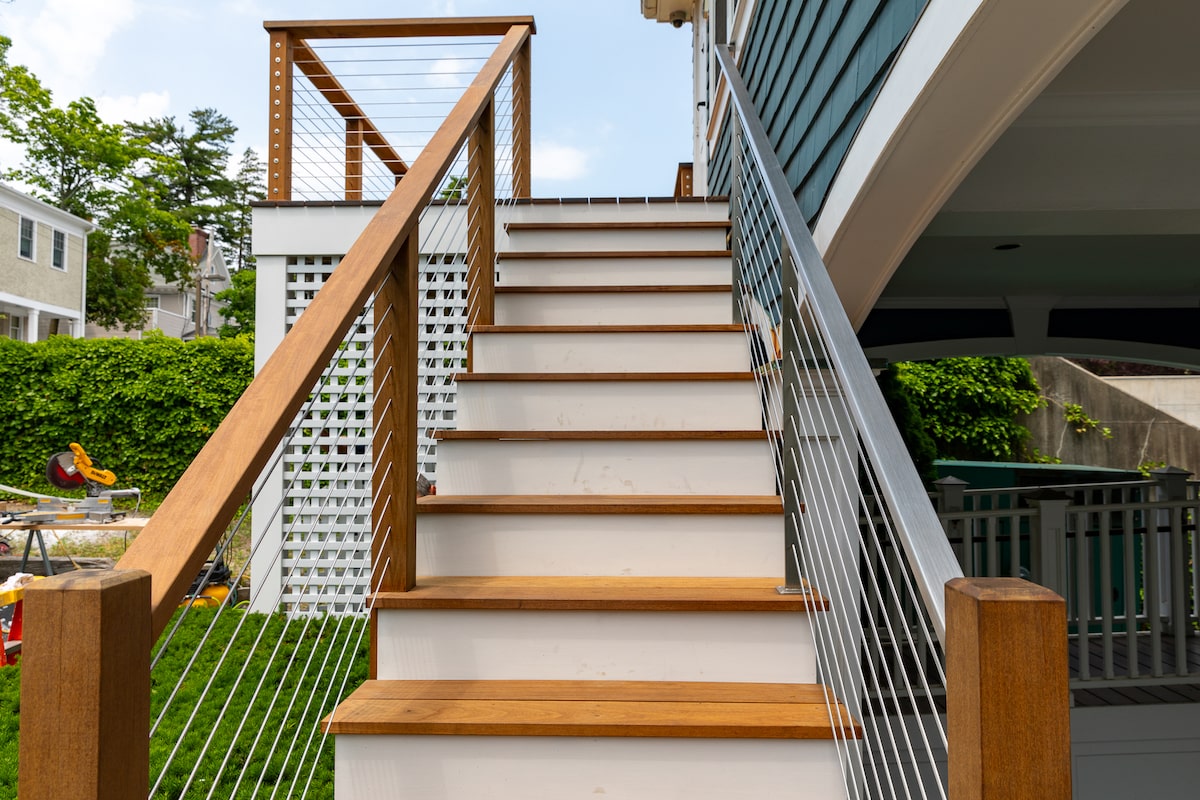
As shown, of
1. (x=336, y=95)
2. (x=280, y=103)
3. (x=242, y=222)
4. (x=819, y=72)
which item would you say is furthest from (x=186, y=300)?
(x=819, y=72)

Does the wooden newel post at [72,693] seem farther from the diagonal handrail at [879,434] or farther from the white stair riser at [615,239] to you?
the white stair riser at [615,239]

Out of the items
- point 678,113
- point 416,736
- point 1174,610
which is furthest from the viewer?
point 678,113

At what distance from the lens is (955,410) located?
1137cm

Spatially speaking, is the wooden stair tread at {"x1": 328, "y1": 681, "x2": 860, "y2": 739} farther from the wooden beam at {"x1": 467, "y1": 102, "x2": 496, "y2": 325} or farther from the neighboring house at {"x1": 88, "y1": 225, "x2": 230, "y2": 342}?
the neighboring house at {"x1": 88, "y1": 225, "x2": 230, "y2": 342}

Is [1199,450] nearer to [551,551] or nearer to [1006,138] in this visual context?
[1006,138]

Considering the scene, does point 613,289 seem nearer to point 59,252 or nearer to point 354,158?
point 354,158

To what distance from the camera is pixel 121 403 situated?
11164mm

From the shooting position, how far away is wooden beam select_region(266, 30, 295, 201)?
4.32 m

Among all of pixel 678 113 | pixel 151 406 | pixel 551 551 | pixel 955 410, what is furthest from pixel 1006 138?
pixel 151 406

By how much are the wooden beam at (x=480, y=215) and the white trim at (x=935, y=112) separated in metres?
1.14

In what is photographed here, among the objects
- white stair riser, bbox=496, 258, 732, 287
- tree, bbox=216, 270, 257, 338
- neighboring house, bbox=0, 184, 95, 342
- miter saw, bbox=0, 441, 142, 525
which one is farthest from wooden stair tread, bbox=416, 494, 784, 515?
tree, bbox=216, 270, 257, 338

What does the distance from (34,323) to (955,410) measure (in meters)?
17.2

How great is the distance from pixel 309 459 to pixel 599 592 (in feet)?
2.35

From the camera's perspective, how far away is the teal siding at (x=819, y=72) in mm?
2027
